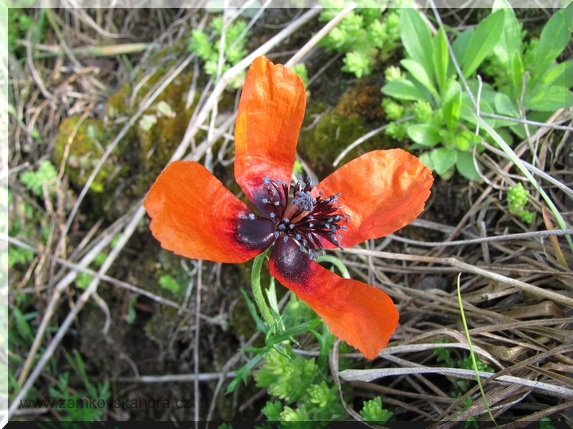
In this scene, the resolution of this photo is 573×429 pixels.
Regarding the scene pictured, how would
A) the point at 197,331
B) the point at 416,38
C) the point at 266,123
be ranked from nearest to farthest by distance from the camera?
the point at 266,123
the point at 416,38
the point at 197,331

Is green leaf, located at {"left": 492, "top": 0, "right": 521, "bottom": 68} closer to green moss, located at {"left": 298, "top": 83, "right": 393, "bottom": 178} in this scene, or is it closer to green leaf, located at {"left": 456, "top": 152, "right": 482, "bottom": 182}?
green leaf, located at {"left": 456, "top": 152, "right": 482, "bottom": 182}

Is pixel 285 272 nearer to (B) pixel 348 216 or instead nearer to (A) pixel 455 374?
(B) pixel 348 216

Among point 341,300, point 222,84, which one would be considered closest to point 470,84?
point 222,84

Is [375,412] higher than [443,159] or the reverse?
the reverse

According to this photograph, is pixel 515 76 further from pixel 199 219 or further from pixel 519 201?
pixel 199 219

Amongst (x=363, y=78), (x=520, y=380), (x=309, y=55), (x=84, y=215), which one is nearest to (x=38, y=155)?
(x=84, y=215)

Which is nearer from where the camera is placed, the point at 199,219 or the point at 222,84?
the point at 199,219

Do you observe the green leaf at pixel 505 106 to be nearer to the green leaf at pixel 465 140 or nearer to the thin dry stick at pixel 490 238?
the green leaf at pixel 465 140

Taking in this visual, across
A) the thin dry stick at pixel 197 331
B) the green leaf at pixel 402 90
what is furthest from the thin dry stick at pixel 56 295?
the green leaf at pixel 402 90
